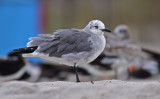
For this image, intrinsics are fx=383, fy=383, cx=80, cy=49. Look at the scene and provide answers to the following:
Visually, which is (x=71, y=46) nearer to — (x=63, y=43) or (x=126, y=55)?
(x=63, y=43)

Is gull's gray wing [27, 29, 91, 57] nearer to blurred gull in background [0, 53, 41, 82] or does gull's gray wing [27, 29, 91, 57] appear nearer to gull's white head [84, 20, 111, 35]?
gull's white head [84, 20, 111, 35]

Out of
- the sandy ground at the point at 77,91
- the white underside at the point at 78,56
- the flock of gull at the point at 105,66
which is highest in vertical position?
the white underside at the point at 78,56

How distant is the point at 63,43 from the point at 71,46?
11cm

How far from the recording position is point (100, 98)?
12.1ft

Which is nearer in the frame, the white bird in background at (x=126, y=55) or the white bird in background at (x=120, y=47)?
the white bird in background at (x=120, y=47)

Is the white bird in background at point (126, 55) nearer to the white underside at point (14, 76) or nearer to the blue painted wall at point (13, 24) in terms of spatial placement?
the white underside at point (14, 76)

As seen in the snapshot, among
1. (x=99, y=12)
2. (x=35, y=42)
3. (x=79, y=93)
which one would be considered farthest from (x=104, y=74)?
(x=99, y=12)

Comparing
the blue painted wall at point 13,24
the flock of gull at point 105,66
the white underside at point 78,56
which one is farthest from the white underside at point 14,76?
the white underside at point 78,56

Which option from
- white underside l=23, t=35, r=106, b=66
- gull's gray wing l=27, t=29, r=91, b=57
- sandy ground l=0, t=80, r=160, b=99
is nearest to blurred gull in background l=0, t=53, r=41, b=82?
gull's gray wing l=27, t=29, r=91, b=57

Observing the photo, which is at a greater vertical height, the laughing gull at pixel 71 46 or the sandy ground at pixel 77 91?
the laughing gull at pixel 71 46

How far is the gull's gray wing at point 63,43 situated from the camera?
4.66 m

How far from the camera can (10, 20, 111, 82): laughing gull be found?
4633 mm

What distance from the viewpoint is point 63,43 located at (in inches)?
186

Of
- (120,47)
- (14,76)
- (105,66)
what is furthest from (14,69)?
(120,47)
